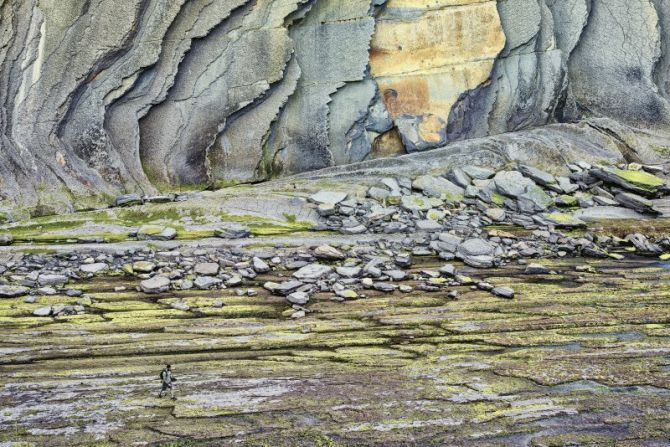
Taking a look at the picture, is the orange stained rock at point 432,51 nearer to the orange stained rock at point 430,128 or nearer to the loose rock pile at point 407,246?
the orange stained rock at point 430,128

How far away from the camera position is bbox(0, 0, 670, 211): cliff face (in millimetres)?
12234

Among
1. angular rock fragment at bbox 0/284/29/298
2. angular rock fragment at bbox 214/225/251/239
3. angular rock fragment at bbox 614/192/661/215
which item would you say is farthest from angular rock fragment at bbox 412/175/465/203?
angular rock fragment at bbox 0/284/29/298

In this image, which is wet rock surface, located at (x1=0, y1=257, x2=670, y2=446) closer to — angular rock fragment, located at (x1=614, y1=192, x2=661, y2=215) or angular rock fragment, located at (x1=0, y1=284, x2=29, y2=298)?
angular rock fragment, located at (x1=0, y1=284, x2=29, y2=298)

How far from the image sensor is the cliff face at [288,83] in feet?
40.1

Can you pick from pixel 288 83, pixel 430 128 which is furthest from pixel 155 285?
pixel 430 128

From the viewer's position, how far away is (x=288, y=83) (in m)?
13.7

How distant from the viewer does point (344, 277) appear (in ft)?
30.4

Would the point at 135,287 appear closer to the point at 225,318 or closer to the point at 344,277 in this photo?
the point at 225,318

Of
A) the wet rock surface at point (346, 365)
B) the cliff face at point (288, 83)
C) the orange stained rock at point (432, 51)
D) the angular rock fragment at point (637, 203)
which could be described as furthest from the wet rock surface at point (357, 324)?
the orange stained rock at point (432, 51)

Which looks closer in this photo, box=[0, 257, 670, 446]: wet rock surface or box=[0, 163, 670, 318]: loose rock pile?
box=[0, 257, 670, 446]: wet rock surface

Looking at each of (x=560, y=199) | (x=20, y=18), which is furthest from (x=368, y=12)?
(x=20, y=18)

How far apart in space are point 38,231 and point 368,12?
25.7 ft

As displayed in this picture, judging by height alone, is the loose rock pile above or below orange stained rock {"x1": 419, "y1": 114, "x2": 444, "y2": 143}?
below

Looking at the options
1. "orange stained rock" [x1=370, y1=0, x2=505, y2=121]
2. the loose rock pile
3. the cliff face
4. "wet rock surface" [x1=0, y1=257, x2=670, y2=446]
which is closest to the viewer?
"wet rock surface" [x1=0, y1=257, x2=670, y2=446]
